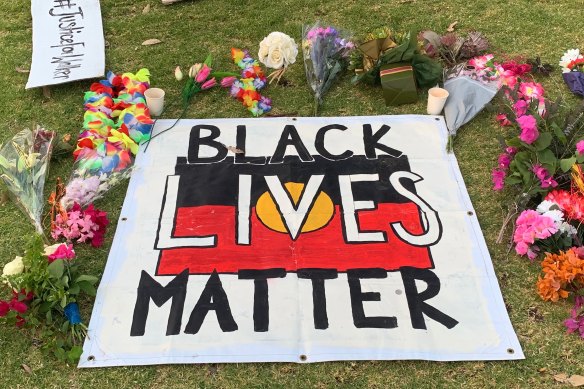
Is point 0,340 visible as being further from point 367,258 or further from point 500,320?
point 500,320

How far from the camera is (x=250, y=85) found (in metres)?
3.54

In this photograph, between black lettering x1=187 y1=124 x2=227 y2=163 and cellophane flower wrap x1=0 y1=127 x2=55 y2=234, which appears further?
black lettering x1=187 y1=124 x2=227 y2=163

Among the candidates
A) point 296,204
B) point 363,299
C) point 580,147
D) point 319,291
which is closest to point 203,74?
point 296,204

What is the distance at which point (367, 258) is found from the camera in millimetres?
2654

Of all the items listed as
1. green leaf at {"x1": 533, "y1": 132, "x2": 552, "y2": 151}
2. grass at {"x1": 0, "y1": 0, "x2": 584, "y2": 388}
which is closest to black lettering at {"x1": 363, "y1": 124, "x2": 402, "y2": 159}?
grass at {"x1": 0, "y1": 0, "x2": 584, "y2": 388}

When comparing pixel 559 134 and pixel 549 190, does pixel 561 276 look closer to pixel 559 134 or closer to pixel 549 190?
pixel 549 190

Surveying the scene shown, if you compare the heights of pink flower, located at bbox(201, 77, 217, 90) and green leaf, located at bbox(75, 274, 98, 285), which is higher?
pink flower, located at bbox(201, 77, 217, 90)

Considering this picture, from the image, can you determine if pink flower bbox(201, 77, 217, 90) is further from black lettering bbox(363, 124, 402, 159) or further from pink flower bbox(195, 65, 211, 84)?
black lettering bbox(363, 124, 402, 159)

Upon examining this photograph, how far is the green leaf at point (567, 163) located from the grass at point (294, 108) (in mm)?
370

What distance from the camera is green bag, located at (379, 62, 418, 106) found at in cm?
345

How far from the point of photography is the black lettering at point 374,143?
125 inches

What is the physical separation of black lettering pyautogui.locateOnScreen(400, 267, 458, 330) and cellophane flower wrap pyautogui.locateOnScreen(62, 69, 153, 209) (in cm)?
159

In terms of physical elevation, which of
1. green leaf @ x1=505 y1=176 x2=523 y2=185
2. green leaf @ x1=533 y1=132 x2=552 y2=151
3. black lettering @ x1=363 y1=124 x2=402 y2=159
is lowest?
black lettering @ x1=363 y1=124 x2=402 y2=159

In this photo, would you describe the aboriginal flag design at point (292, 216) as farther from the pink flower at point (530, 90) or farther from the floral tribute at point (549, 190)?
the pink flower at point (530, 90)
